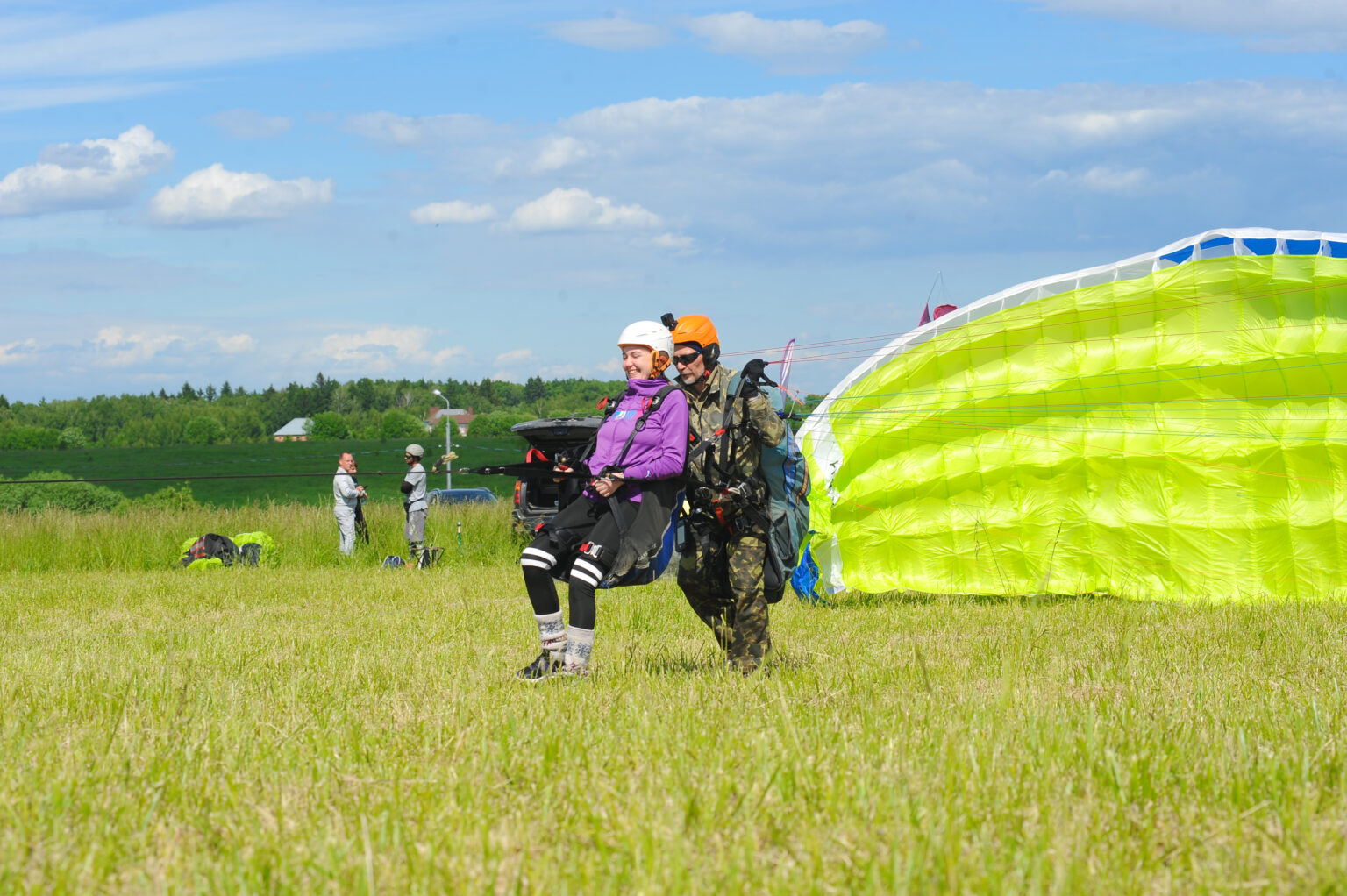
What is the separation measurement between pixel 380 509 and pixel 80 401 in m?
178

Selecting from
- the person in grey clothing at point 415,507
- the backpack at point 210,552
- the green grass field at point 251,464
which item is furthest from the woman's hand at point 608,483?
the green grass field at point 251,464

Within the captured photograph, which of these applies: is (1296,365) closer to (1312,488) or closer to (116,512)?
(1312,488)

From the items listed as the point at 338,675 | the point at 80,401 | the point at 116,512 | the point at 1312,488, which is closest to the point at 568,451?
the point at 338,675

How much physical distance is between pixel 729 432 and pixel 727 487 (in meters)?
0.30

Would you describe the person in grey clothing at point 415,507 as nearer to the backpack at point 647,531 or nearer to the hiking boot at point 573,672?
the hiking boot at point 573,672

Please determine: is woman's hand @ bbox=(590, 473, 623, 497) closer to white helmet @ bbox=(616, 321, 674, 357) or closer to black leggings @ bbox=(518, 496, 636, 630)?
black leggings @ bbox=(518, 496, 636, 630)

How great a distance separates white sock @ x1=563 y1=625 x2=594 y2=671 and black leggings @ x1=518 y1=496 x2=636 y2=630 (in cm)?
3

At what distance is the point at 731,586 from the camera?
6352 millimetres

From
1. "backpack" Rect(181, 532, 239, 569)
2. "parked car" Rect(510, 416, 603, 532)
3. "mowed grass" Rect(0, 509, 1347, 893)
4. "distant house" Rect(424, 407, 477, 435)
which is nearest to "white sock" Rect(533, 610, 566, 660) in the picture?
"mowed grass" Rect(0, 509, 1347, 893)

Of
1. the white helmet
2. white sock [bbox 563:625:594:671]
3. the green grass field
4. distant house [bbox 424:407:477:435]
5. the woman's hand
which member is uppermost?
distant house [bbox 424:407:477:435]

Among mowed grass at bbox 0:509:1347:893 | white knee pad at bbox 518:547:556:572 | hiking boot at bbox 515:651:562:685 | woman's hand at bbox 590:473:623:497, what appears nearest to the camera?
mowed grass at bbox 0:509:1347:893

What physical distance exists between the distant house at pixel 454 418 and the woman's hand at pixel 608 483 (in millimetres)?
121956

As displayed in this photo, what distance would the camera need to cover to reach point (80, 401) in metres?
174

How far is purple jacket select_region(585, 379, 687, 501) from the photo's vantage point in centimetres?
567
